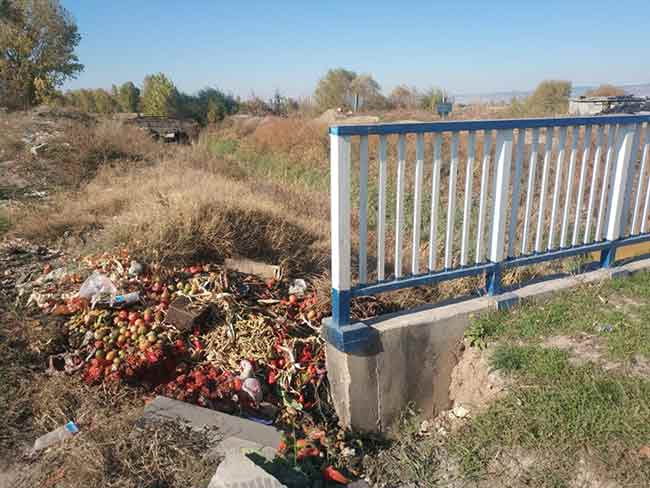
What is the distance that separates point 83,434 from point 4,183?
319 inches

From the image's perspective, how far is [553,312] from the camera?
371 centimetres

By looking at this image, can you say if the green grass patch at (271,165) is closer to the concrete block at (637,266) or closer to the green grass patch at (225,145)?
the green grass patch at (225,145)

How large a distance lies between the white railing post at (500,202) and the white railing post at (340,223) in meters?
1.22

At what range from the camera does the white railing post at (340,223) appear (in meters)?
2.83

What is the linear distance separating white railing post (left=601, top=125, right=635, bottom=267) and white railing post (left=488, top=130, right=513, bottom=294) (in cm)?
125

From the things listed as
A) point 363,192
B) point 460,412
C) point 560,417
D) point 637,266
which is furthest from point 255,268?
point 637,266

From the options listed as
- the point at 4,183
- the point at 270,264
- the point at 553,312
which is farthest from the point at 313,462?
the point at 4,183

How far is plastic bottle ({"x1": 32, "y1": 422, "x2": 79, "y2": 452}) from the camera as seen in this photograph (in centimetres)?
282

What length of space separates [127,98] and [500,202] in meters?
43.6

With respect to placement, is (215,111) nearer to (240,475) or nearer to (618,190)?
(618,190)

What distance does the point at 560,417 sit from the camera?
277 centimetres

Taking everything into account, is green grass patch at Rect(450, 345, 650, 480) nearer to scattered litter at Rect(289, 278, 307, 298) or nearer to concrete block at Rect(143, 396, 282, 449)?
concrete block at Rect(143, 396, 282, 449)

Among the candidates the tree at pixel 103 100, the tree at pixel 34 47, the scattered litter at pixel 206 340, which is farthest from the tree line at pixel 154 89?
the scattered litter at pixel 206 340

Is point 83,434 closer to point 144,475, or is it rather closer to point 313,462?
point 144,475
